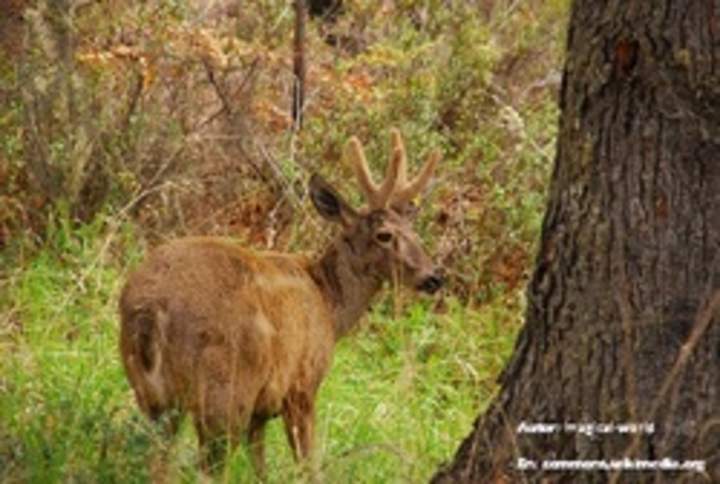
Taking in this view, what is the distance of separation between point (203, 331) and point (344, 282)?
1.78 m

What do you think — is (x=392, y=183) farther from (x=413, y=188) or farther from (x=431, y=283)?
(x=431, y=283)

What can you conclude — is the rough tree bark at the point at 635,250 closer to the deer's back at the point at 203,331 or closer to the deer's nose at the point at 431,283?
the deer's back at the point at 203,331

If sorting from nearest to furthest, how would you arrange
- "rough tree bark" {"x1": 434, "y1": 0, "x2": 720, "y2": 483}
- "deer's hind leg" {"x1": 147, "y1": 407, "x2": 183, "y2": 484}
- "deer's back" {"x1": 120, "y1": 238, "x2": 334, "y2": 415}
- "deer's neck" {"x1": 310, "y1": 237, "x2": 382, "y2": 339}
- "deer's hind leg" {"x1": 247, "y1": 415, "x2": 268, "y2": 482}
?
"rough tree bark" {"x1": 434, "y1": 0, "x2": 720, "y2": 483} → "deer's hind leg" {"x1": 147, "y1": 407, "x2": 183, "y2": 484} → "deer's back" {"x1": 120, "y1": 238, "x2": 334, "y2": 415} → "deer's hind leg" {"x1": 247, "y1": 415, "x2": 268, "y2": 482} → "deer's neck" {"x1": 310, "y1": 237, "x2": 382, "y2": 339}

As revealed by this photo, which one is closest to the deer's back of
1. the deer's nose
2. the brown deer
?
the brown deer

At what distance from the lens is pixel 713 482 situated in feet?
17.7

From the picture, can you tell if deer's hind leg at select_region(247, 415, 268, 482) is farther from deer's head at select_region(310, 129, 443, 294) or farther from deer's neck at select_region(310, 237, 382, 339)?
deer's head at select_region(310, 129, 443, 294)

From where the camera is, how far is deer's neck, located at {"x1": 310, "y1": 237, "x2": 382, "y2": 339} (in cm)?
847

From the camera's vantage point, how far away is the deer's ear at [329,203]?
8711mm

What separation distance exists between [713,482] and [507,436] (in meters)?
0.72

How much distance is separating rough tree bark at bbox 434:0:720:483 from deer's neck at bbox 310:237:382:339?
2.75 m

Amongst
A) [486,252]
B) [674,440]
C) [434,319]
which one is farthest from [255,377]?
[486,252]

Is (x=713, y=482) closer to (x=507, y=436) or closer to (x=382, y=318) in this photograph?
(x=507, y=436)

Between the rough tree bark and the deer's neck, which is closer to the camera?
the rough tree bark

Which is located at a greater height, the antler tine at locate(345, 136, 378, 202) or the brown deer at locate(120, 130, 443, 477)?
the antler tine at locate(345, 136, 378, 202)
